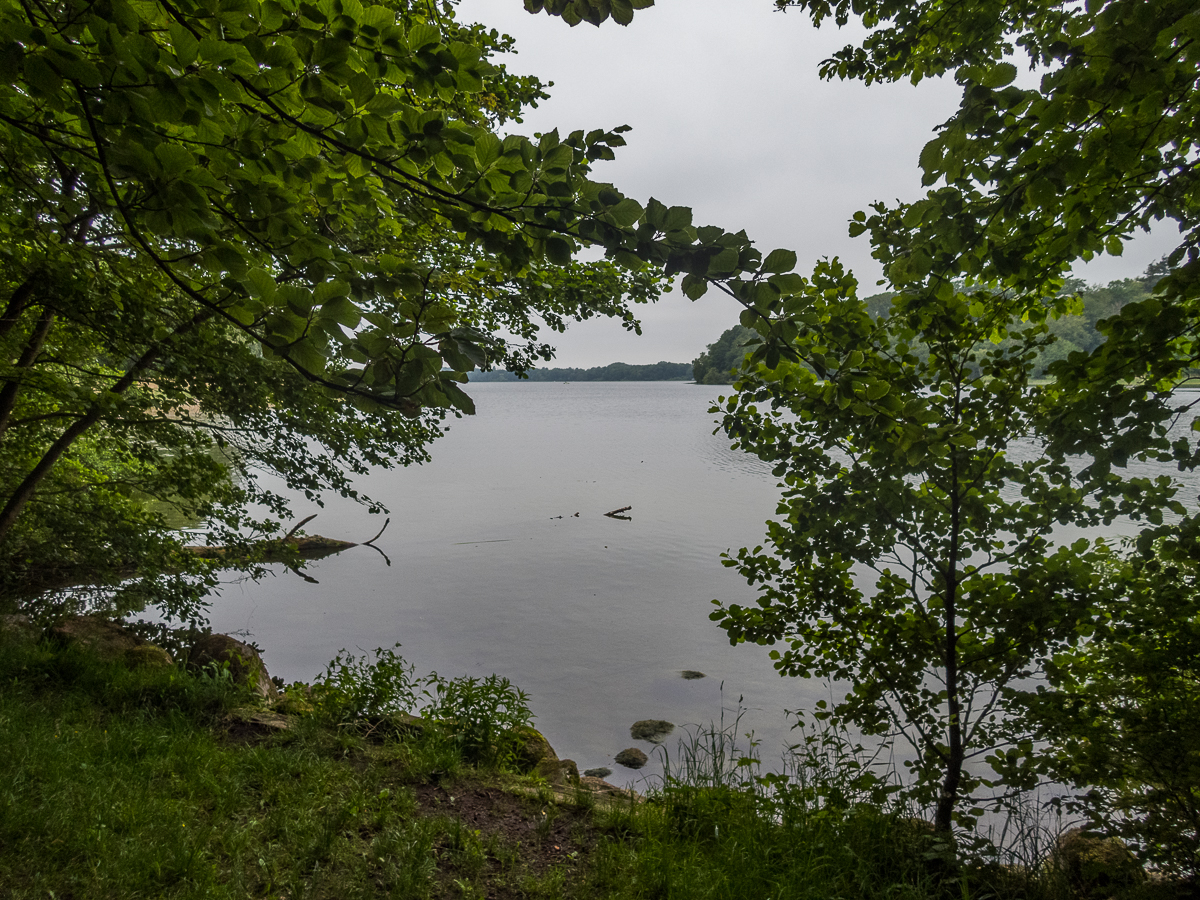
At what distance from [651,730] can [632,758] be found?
2.21 feet

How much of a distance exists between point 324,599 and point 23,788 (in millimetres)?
8885

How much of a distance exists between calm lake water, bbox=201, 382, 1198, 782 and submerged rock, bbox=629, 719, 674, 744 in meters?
0.12

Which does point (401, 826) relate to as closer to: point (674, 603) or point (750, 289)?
point (750, 289)

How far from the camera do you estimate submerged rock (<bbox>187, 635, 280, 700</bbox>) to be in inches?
243

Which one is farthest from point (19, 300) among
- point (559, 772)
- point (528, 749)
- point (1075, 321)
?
point (1075, 321)

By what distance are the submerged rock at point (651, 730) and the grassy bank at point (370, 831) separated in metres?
2.93

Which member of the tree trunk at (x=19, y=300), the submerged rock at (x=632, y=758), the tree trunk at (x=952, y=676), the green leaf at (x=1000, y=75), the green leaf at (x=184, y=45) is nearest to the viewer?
the green leaf at (x=184, y=45)

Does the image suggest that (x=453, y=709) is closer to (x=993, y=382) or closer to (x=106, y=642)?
(x=106, y=642)

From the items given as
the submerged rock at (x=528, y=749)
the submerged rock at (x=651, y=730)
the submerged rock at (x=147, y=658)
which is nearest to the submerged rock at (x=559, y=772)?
the submerged rock at (x=528, y=749)

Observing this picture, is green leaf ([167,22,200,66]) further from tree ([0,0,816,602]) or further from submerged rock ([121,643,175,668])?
submerged rock ([121,643,175,668])

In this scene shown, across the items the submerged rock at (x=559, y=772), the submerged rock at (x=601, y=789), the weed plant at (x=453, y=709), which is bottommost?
the submerged rock at (x=601, y=789)

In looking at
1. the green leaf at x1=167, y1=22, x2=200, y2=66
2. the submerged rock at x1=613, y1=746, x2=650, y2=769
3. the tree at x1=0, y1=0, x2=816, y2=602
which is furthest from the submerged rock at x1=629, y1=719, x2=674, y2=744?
the green leaf at x1=167, y1=22, x2=200, y2=66

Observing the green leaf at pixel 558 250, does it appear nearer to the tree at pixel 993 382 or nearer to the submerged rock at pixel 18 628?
the tree at pixel 993 382

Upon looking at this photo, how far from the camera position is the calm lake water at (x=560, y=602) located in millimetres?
8305
